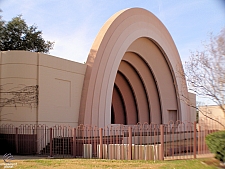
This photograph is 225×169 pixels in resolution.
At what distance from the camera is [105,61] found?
66.8 ft

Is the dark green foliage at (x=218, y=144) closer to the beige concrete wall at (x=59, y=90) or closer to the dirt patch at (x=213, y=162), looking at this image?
the dirt patch at (x=213, y=162)

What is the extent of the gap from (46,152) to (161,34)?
1780 centimetres

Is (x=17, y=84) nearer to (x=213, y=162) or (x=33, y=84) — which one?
(x=33, y=84)

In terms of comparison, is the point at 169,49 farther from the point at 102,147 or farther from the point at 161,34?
the point at 102,147

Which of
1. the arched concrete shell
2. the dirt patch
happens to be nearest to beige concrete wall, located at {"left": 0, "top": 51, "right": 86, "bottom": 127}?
the arched concrete shell

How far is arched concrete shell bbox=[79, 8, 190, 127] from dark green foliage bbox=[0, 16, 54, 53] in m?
9.60

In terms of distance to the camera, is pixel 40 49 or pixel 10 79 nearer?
pixel 10 79

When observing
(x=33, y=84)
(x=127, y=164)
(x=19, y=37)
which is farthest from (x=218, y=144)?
(x=19, y=37)

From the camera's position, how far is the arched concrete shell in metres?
19.5

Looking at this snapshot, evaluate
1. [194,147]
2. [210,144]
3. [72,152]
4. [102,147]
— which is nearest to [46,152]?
[72,152]

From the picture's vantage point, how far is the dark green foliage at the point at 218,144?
9336 millimetres

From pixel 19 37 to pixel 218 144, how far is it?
77.8 feet

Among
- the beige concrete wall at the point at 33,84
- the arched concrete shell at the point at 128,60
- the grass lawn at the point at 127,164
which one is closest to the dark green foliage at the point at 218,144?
the grass lawn at the point at 127,164

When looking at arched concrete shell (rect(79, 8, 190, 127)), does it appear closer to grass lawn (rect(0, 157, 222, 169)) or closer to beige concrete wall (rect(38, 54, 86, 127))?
beige concrete wall (rect(38, 54, 86, 127))
